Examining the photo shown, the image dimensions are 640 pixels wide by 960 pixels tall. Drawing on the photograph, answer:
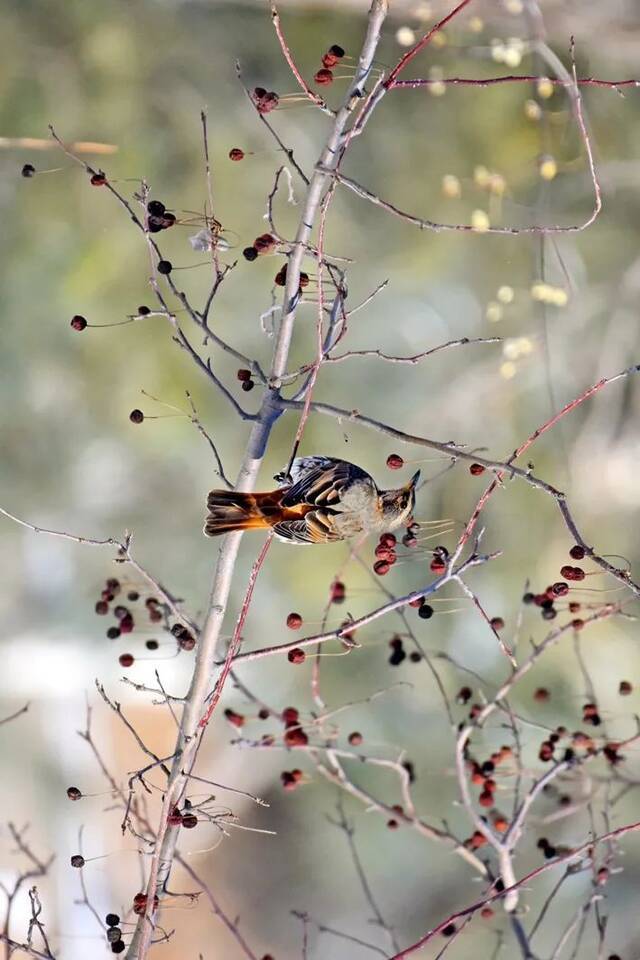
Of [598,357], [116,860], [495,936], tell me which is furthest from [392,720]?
[598,357]

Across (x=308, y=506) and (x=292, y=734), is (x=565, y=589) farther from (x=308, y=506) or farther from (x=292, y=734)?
(x=292, y=734)

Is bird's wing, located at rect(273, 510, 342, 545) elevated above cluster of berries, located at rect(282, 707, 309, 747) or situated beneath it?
elevated above

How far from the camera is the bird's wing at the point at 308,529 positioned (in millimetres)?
1587

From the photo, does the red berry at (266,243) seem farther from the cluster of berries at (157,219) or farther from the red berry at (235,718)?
the red berry at (235,718)

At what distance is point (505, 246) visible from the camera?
310 centimetres

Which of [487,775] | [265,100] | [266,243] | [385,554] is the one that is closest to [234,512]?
[385,554]

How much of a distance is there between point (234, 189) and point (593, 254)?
1.19 meters

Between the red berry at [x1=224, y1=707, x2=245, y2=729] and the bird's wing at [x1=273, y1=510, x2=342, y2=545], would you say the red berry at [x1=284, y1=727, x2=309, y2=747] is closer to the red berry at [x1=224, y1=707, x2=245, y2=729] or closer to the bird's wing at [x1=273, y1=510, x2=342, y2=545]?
the red berry at [x1=224, y1=707, x2=245, y2=729]

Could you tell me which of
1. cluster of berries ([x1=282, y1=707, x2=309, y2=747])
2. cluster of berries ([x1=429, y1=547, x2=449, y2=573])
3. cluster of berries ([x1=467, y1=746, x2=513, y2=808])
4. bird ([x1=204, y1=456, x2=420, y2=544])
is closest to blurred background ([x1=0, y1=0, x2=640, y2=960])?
cluster of berries ([x1=467, y1=746, x2=513, y2=808])

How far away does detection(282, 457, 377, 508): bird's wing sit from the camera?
1.60 meters

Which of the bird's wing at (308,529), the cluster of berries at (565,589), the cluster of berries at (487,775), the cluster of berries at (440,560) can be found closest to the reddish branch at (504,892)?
the cluster of berries at (487,775)

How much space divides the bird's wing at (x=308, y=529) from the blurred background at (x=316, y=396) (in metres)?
1.17

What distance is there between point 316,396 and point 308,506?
4.55 ft

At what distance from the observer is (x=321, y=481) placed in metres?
1.62
